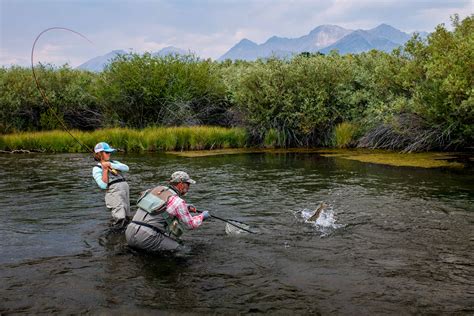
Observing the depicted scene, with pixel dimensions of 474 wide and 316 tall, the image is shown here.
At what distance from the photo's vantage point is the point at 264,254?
8.38 m

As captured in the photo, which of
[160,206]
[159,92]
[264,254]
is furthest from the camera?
[159,92]

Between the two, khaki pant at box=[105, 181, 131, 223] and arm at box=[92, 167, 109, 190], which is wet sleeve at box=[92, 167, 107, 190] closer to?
arm at box=[92, 167, 109, 190]

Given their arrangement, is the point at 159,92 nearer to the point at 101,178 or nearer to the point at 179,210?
the point at 101,178

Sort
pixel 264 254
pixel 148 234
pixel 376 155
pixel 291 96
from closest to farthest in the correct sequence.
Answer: pixel 148 234 → pixel 264 254 → pixel 376 155 → pixel 291 96

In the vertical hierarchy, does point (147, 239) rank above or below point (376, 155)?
below

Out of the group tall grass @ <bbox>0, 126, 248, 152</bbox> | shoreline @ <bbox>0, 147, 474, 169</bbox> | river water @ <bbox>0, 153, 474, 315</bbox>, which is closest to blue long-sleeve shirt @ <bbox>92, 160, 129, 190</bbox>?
river water @ <bbox>0, 153, 474, 315</bbox>

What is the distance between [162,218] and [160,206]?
34cm

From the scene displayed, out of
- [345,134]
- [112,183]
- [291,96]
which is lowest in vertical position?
[112,183]

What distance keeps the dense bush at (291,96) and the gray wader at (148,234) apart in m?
14.1

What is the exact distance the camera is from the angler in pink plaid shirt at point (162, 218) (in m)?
7.83

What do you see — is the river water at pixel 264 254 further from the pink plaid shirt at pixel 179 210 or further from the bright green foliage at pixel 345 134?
the bright green foliage at pixel 345 134

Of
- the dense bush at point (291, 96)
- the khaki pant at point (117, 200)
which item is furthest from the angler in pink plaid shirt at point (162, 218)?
the dense bush at point (291, 96)

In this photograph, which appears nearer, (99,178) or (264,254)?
(264,254)

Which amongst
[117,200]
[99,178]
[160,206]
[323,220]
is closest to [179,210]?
[160,206]
